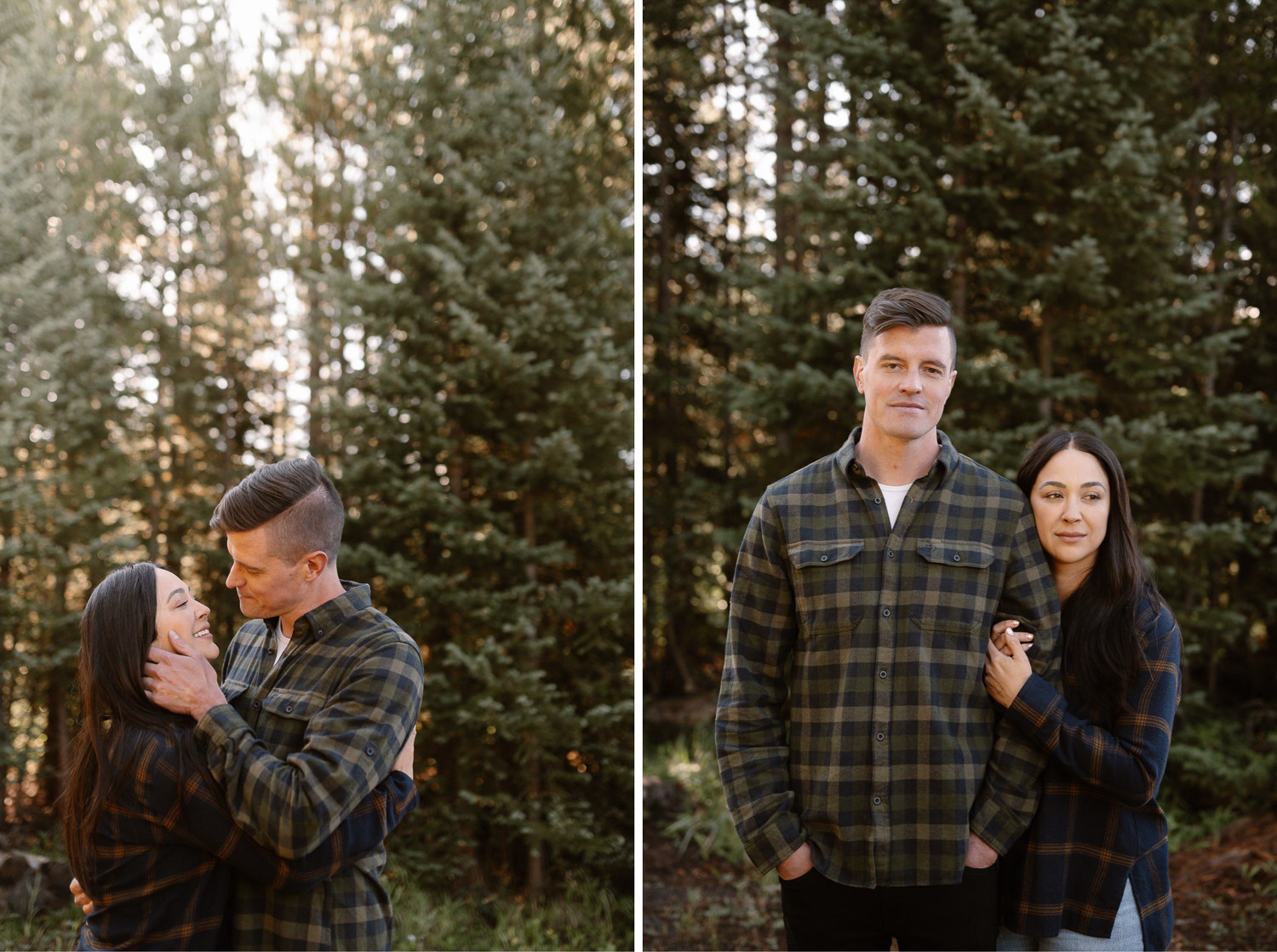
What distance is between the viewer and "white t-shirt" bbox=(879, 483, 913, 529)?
1.71m

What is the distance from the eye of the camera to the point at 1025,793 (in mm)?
1602

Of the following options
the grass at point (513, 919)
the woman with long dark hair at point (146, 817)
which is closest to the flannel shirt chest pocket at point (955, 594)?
the woman with long dark hair at point (146, 817)

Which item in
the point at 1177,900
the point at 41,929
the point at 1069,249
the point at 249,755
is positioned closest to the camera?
the point at 249,755

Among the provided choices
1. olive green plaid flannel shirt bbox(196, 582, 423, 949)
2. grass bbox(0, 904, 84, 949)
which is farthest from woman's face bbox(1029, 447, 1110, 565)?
grass bbox(0, 904, 84, 949)

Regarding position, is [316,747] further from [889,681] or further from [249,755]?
[889,681]

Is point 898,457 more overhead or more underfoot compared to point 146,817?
more overhead

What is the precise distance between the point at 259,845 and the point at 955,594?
4.22 feet

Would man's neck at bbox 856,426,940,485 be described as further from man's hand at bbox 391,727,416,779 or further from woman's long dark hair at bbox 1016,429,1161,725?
man's hand at bbox 391,727,416,779

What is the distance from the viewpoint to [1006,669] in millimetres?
1594

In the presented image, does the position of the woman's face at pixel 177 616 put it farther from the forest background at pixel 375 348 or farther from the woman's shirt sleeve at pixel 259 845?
the forest background at pixel 375 348

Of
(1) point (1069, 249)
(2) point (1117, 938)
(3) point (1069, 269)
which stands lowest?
(2) point (1117, 938)

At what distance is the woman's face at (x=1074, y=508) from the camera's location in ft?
5.44

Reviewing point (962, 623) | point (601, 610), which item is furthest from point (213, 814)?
point (601, 610)

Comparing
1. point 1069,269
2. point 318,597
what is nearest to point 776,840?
point 318,597
